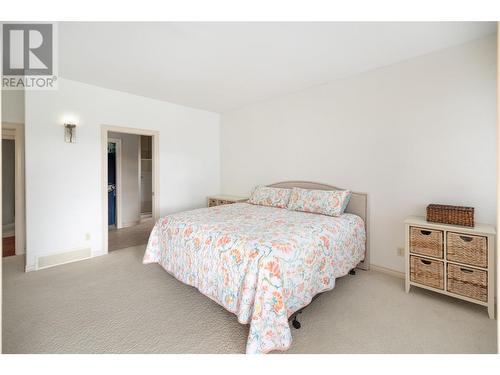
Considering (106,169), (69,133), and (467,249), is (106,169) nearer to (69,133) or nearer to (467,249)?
(69,133)

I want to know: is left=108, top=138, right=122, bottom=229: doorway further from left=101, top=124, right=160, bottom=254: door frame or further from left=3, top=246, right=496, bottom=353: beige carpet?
left=3, top=246, right=496, bottom=353: beige carpet

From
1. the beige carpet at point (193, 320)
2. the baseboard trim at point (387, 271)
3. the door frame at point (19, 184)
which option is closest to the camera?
the beige carpet at point (193, 320)

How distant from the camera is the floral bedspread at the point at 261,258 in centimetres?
164

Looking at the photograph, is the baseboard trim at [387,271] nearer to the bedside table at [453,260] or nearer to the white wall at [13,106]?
the bedside table at [453,260]

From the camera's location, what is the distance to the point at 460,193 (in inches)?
97.2

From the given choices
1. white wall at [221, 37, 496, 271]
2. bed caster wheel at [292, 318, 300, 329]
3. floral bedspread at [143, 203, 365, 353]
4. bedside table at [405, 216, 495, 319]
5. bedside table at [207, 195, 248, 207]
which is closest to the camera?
floral bedspread at [143, 203, 365, 353]

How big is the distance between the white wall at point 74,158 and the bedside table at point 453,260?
372 cm

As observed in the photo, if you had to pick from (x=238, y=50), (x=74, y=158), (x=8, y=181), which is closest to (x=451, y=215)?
(x=238, y=50)

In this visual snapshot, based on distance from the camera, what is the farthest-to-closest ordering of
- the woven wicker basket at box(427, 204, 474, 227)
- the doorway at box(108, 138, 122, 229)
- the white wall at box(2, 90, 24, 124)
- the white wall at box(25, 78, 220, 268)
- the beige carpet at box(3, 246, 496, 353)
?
1. the doorway at box(108, 138, 122, 229)
2. the white wall at box(2, 90, 24, 124)
3. the white wall at box(25, 78, 220, 268)
4. the woven wicker basket at box(427, 204, 474, 227)
5. the beige carpet at box(3, 246, 496, 353)

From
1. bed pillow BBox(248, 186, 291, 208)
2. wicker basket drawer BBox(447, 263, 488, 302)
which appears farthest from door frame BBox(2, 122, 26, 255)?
wicker basket drawer BBox(447, 263, 488, 302)

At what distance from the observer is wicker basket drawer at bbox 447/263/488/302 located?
6.83 feet

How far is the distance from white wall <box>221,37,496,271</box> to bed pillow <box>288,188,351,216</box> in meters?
0.34

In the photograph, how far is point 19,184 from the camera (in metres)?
3.54

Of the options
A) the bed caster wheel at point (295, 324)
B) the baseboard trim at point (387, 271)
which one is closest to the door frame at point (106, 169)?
the bed caster wheel at point (295, 324)
